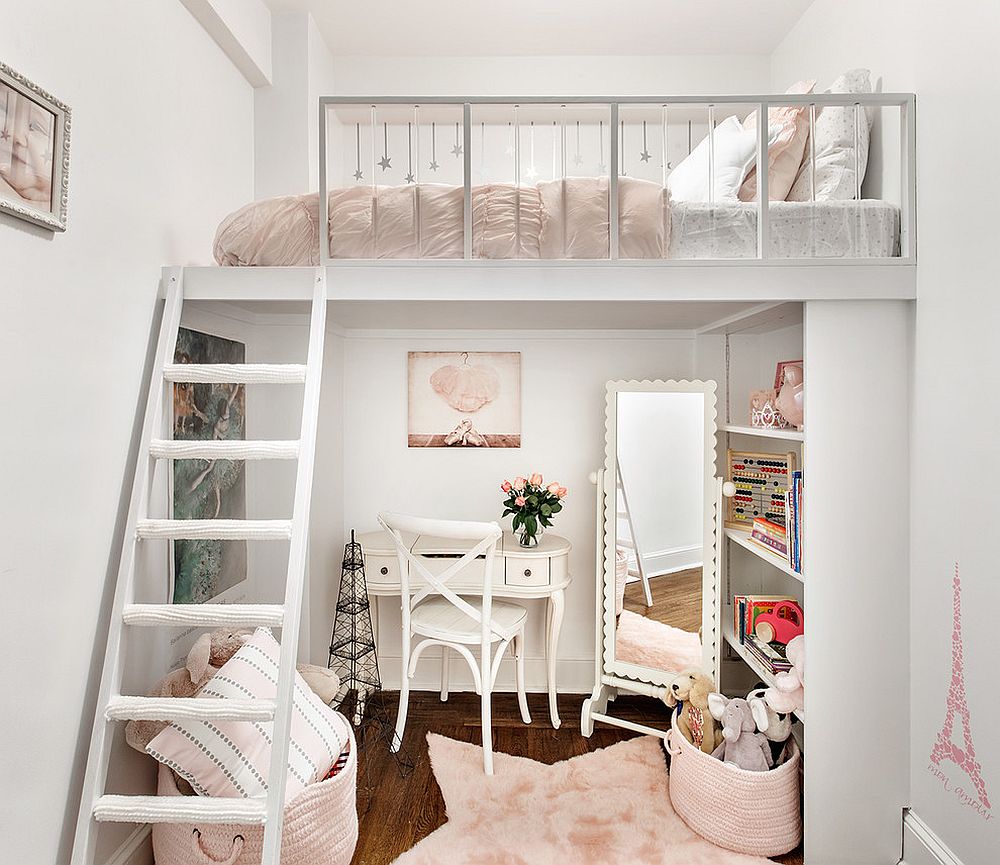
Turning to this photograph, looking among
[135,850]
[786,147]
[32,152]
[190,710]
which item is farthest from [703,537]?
[32,152]

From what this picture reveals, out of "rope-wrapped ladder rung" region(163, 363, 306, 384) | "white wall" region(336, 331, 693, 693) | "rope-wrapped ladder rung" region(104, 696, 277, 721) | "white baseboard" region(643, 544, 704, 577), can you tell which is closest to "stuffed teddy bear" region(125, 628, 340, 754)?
"rope-wrapped ladder rung" region(104, 696, 277, 721)

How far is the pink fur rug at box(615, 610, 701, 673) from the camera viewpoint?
2.95 m

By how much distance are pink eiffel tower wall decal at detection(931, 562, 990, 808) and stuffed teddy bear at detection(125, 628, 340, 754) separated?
1872 mm

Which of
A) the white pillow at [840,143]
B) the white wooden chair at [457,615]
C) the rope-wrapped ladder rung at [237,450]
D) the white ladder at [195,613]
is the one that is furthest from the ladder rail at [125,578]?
the white pillow at [840,143]

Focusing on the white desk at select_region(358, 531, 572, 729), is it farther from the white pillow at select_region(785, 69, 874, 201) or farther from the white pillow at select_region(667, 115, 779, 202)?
the white pillow at select_region(785, 69, 874, 201)

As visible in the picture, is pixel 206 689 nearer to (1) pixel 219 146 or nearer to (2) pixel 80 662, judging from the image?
(2) pixel 80 662

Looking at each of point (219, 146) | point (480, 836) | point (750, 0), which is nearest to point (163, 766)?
point (480, 836)

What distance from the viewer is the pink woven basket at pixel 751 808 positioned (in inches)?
87.9

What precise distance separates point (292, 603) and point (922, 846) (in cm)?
189

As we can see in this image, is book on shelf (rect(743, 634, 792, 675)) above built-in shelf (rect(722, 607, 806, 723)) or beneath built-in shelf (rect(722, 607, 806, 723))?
above

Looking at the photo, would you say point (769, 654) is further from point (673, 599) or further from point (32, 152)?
point (32, 152)

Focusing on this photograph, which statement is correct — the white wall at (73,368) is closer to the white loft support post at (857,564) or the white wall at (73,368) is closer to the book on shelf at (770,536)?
the white loft support post at (857,564)

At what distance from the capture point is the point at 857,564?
86.0 inches

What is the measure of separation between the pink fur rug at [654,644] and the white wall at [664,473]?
0.22 m
